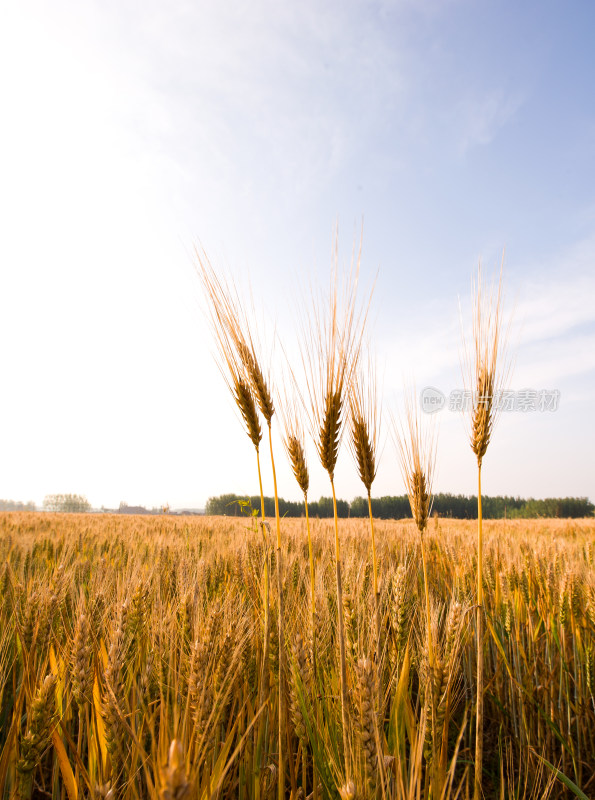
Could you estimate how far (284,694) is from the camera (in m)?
1.45

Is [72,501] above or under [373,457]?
under

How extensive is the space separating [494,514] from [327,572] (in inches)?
3152

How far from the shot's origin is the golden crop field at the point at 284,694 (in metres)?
1.16

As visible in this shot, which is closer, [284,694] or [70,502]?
[284,694]

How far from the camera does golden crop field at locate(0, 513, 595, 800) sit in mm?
1161

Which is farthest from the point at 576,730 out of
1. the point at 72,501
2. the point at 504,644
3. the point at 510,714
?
the point at 72,501

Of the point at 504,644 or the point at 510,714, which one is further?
the point at 504,644

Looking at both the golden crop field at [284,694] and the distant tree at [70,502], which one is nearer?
the golden crop field at [284,694]

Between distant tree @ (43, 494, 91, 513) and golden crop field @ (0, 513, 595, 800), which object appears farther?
distant tree @ (43, 494, 91, 513)

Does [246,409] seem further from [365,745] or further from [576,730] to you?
[576,730]

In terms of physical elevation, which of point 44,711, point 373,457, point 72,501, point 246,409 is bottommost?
point 72,501

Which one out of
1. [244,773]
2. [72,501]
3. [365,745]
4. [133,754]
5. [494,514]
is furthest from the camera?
[72,501]

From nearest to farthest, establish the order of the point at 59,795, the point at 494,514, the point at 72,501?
the point at 59,795, the point at 494,514, the point at 72,501

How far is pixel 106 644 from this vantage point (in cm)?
192
